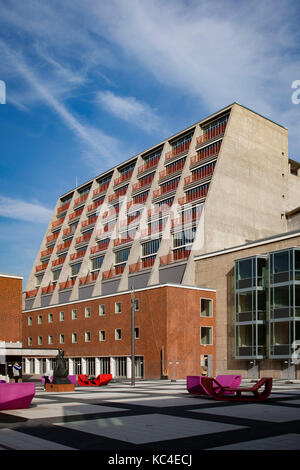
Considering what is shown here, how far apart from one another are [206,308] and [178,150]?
22.3m

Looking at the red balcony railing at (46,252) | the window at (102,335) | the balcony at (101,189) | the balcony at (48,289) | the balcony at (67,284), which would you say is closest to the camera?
the window at (102,335)

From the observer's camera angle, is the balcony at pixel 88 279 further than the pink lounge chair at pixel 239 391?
Yes

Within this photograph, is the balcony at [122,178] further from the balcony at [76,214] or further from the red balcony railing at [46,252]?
the red balcony railing at [46,252]

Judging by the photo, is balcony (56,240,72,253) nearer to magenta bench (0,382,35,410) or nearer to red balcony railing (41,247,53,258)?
red balcony railing (41,247,53,258)

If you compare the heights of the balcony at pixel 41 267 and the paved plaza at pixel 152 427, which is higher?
the balcony at pixel 41 267

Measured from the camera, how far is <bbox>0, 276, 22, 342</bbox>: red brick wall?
41.5 m

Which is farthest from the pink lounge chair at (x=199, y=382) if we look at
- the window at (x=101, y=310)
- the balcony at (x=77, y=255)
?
the balcony at (x=77, y=255)

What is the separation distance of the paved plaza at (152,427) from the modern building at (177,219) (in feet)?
102

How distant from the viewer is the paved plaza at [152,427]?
1034 centimetres

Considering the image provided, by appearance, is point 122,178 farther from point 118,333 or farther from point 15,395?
point 15,395

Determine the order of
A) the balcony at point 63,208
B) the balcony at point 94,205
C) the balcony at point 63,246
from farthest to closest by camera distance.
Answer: the balcony at point 63,208 < the balcony at point 63,246 < the balcony at point 94,205

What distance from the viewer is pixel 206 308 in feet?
176
